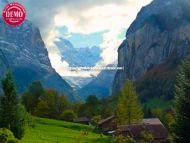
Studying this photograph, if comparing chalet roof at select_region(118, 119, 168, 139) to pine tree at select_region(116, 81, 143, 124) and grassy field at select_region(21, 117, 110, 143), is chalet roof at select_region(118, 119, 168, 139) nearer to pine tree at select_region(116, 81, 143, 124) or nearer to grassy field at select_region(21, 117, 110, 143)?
pine tree at select_region(116, 81, 143, 124)

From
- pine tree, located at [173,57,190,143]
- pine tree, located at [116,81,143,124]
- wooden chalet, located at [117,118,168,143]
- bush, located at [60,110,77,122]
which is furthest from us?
bush, located at [60,110,77,122]

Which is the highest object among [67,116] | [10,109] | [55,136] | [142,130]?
[67,116]

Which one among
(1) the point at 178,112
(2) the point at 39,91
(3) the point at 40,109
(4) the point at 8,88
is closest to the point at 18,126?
(4) the point at 8,88

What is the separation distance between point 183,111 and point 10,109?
30.5 m

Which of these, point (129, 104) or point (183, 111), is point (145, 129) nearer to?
point (129, 104)

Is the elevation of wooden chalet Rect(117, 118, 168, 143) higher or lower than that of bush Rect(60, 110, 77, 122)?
lower

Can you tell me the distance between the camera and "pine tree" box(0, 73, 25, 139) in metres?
66.1

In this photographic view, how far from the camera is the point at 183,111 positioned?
4406 cm

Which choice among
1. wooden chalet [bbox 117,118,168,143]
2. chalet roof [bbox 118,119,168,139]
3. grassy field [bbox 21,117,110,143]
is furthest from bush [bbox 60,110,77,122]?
wooden chalet [bbox 117,118,168,143]

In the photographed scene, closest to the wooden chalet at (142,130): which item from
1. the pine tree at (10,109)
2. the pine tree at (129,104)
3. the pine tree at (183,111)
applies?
the pine tree at (129,104)

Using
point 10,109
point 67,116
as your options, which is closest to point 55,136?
point 10,109

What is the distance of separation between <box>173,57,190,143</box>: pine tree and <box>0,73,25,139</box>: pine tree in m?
27.7

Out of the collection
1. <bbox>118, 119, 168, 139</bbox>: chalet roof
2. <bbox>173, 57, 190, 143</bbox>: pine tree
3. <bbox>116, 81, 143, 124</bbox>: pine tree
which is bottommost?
<bbox>173, 57, 190, 143</bbox>: pine tree

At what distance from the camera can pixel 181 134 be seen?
4366 cm
